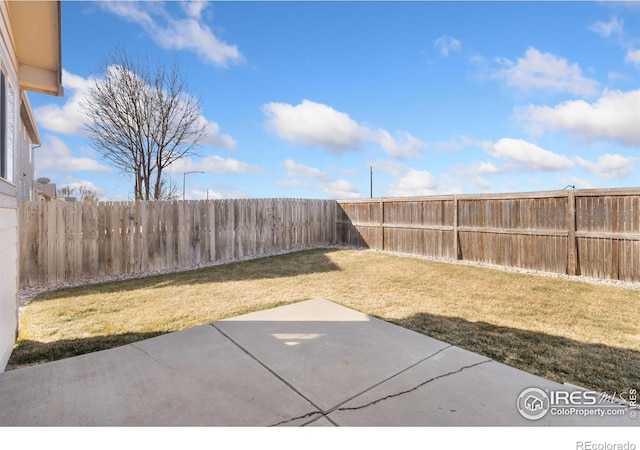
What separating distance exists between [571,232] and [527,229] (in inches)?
33.1

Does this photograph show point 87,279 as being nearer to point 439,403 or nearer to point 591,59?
point 439,403

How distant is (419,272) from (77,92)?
12.6 meters

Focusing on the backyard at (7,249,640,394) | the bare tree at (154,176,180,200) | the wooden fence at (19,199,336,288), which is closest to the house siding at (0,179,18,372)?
the backyard at (7,249,640,394)

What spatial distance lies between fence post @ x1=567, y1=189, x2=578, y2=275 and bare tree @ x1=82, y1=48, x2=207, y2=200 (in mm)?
12316

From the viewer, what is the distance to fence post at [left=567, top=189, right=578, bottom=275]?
21.5ft

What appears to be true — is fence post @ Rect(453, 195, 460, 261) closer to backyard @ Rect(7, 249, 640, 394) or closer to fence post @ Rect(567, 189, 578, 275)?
backyard @ Rect(7, 249, 640, 394)

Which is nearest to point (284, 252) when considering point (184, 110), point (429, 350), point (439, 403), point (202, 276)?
point (202, 276)

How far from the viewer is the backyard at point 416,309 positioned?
9.87 ft

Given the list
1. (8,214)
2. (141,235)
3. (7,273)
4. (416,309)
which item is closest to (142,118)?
(141,235)

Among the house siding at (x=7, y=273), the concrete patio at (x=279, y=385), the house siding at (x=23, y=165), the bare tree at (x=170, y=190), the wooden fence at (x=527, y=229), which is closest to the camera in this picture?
the concrete patio at (x=279, y=385)
